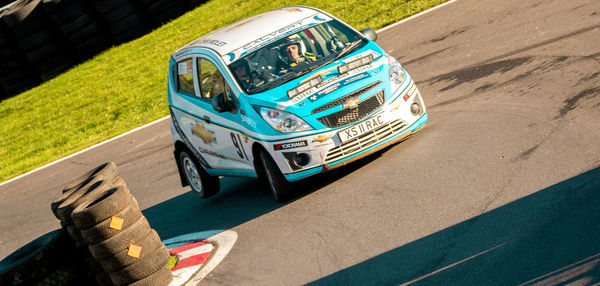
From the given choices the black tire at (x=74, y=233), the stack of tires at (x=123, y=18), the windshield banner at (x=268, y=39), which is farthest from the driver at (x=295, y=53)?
the stack of tires at (x=123, y=18)

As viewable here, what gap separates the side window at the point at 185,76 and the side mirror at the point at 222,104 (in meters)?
1.04

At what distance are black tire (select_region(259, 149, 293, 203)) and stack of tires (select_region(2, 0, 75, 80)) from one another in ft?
52.3

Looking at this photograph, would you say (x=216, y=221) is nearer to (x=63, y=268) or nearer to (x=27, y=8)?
(x=63, y=268)

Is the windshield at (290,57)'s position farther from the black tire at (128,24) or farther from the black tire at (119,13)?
the black tire at (128,24)

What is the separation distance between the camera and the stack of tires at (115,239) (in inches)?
285

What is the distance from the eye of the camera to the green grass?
18562mm

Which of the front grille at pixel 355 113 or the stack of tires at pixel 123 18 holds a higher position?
the stack of tires at pixel 123 18

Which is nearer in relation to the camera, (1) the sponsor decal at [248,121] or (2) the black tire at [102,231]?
(2) the black tire at [102,231]

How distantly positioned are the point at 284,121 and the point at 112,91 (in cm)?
1440

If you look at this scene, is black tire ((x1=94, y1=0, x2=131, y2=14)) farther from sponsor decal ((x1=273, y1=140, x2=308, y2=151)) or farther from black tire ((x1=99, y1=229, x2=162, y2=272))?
black tire ((x1=99, y1=229, x2=162, y2=272))

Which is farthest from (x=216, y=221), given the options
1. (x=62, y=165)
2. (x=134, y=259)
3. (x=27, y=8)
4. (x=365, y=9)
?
(x=27, y=8)

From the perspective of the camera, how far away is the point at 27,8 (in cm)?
2273

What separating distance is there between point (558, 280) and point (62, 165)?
1300cm

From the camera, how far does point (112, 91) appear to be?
21969mm
